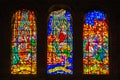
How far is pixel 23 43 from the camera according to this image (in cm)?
1529

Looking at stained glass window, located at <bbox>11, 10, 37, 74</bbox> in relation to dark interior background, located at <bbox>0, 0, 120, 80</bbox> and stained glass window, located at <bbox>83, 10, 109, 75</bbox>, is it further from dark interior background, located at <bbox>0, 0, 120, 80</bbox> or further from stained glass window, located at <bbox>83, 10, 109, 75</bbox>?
stained glass window, located at <bbox>83, 10, 109, 75</bbox>

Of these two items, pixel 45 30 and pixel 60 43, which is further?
pixel 60 43

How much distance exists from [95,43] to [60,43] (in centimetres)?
109

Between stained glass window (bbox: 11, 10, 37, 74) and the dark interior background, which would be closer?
the dark interior background

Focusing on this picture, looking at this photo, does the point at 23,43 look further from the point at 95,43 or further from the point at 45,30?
the point at 95,43

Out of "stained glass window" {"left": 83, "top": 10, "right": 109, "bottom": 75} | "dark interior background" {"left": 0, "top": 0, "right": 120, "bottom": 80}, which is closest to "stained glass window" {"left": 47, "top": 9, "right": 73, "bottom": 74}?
"dark interior background" {"left": 0, "top": 0, "right": 120, "bottom": 80}

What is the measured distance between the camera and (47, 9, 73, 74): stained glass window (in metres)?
15.2

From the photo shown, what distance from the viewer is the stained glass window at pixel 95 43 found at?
1520 cm

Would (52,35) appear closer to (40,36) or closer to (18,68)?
(40,36)

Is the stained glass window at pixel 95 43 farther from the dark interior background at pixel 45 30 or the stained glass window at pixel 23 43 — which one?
the stained glass window at pixel 23 43

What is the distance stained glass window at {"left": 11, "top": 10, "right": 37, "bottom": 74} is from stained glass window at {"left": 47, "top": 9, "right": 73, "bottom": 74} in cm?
49

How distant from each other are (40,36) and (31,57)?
0.71 meters

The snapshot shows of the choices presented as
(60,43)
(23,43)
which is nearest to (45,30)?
(60,43)

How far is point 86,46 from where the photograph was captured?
1530cm
